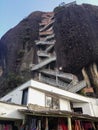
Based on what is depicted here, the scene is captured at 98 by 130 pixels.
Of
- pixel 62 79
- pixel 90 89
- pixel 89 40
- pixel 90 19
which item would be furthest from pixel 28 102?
pixel 90 19

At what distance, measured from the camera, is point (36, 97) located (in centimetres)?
1720

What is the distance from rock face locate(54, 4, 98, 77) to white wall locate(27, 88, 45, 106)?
17.8 m

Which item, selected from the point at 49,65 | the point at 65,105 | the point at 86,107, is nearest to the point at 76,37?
the point at 49,65

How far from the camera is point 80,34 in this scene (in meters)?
37.2

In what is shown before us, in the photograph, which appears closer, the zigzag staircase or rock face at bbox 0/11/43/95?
the zigzag staircase

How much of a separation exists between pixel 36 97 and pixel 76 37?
75.3ft

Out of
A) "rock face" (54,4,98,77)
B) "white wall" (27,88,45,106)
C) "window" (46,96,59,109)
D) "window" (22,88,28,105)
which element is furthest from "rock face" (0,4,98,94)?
"window" (22,88,28,105)

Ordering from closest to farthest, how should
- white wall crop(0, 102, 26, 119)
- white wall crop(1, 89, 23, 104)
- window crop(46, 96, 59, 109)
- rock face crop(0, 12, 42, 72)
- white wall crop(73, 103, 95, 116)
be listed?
white wall crop(0, 102, 26, 119) < white wall crop(1, 89, 23, 104) < window crop(46, 96, 59, 109) < white wall crop(73, 103, 95, 116) < rock face crop(0, 12, 42, 72)

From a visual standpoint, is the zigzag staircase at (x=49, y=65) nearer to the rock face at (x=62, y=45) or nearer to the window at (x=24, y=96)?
the rock face at (x=62, y=45)

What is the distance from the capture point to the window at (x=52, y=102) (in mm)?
17859

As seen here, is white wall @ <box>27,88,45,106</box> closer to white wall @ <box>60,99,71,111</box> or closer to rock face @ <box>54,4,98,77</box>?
white wall @ <box>60,99,71,111</box>

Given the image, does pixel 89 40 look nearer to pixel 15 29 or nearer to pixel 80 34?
pixel 80 34

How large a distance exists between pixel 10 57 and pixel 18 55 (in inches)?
87.4

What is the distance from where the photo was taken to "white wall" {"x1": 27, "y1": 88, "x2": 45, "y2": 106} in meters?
16.5
